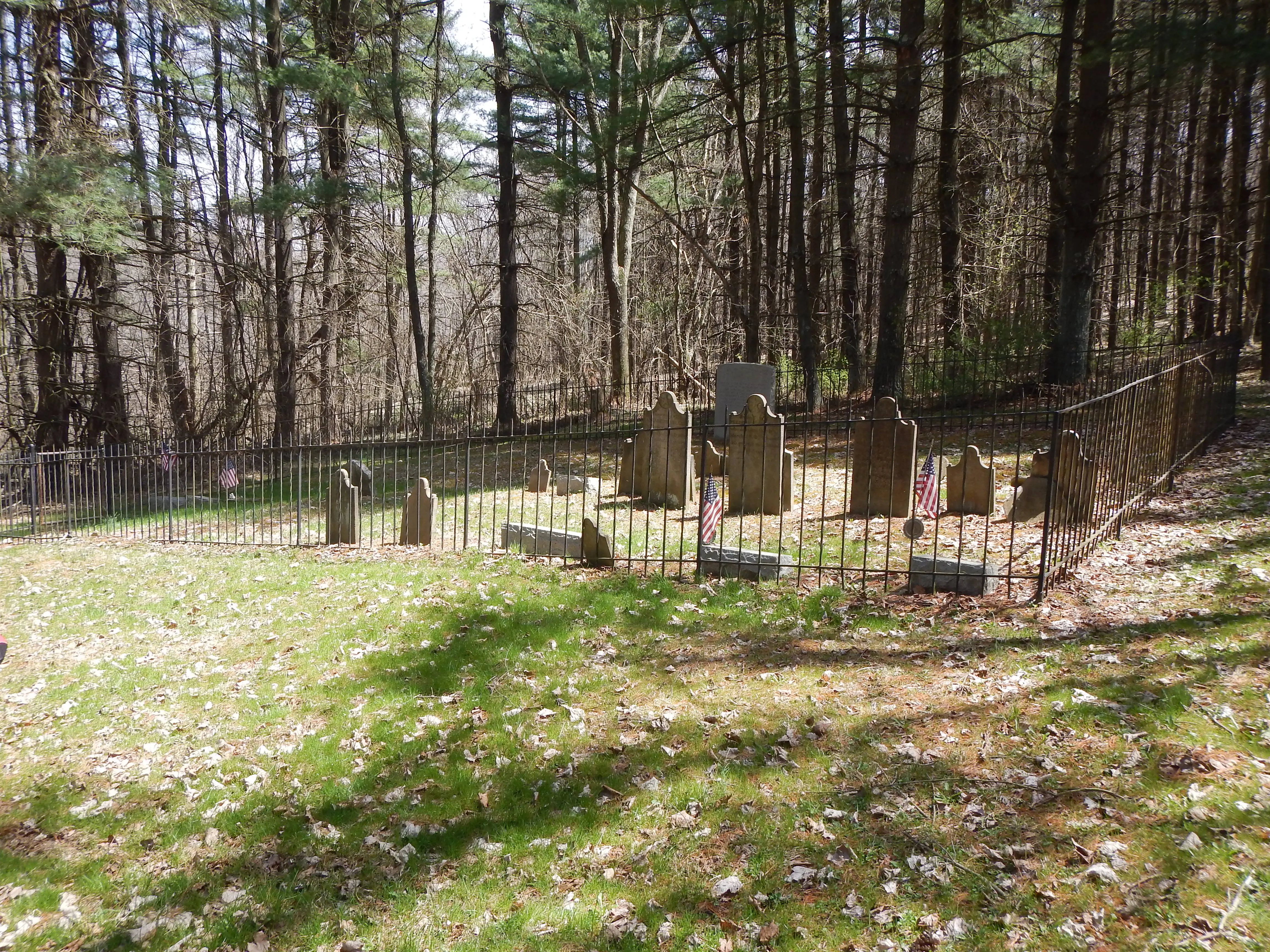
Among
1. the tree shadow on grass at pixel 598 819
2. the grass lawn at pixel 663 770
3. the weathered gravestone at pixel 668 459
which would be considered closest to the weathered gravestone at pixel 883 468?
the weathered gravestone at pixel 668 459

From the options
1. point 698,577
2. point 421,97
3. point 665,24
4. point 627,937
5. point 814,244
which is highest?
point 665,24

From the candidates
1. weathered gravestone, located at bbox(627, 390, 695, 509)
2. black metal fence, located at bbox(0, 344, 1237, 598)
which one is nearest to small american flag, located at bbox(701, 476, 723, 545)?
black metal fence, located at bbox(0, 344, 1237, 598)

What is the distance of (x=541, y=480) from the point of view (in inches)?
516

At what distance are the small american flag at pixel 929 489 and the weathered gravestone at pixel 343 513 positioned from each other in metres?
7.07

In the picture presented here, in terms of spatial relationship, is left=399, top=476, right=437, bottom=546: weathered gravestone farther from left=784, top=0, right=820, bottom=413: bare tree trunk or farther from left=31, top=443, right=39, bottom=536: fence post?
left=784, top=0, right=820, bottom=413: bare tree trunk

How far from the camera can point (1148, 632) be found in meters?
5.58

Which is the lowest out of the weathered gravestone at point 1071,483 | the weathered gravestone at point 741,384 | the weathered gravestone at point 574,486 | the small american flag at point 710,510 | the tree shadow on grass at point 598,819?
the tree shadow on grass at point 598,819

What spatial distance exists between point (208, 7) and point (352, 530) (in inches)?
456

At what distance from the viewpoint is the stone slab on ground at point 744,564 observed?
7582 millimetres

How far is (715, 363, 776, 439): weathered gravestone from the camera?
504 inches

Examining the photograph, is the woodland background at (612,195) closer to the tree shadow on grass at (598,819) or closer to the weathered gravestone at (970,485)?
the weathered gravestone at (970,485)

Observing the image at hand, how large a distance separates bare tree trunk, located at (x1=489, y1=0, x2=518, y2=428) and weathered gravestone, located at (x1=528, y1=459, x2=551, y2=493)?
5.75 metres

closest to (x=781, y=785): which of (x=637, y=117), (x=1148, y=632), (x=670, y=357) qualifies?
(x=1148, y=632)

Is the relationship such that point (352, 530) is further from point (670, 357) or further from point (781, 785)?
point (670, 357)
